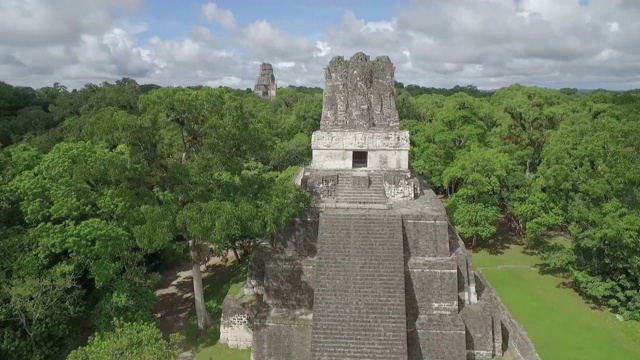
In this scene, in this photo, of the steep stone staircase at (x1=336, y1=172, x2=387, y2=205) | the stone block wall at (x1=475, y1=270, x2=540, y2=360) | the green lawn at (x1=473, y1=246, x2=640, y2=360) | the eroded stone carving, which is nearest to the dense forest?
the green lawn at (x1=473, y1=246, x2=640, y2=360)

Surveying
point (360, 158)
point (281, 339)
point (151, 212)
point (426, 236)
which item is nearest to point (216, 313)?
point (281, 339)

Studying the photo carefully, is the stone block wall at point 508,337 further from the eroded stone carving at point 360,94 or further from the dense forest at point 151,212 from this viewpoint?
the eroded stone carving at point 360,94

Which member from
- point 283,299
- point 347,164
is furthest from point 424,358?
point 347,164

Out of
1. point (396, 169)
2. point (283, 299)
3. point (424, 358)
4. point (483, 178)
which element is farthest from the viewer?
point (483, 178)

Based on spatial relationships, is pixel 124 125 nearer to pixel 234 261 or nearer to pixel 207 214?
pixel 207 214

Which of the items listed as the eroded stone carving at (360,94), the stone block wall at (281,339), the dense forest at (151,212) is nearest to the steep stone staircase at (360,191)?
the dense forest at (151,212)

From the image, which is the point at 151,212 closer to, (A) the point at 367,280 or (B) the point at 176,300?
A: (A) the point at 367,280

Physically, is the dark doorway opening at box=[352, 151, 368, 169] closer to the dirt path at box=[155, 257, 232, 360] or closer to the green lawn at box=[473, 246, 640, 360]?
the green lawn at box=[473, 246, 640, 360]
